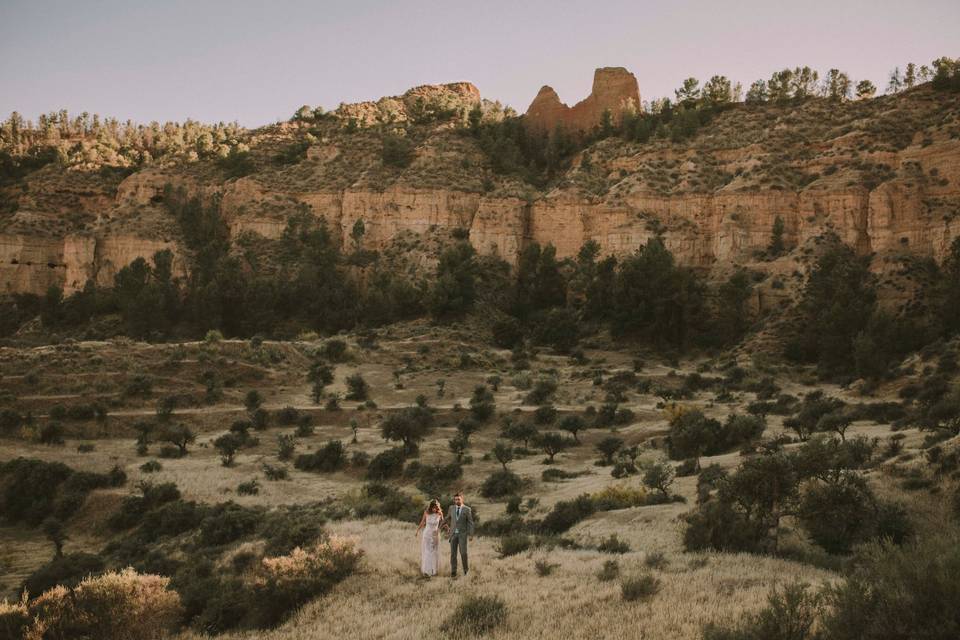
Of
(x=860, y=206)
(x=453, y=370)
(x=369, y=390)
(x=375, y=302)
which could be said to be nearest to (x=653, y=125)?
(x=860, y=206)

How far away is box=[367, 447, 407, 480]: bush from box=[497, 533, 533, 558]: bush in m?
12.6

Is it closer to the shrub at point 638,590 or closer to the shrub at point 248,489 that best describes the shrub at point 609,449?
the shrub at point 248,489

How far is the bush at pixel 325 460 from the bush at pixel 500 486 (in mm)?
7461

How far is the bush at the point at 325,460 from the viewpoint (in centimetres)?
2819

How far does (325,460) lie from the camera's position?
→ 28.4 m

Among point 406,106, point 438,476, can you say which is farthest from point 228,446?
point 406,106

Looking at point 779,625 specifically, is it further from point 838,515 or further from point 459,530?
point 838,515

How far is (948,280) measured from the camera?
40750 mm

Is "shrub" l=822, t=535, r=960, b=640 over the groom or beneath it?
over

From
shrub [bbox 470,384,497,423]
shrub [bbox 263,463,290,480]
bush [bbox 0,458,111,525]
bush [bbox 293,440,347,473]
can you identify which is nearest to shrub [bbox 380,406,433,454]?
bush [bbox 293,440,347,473]

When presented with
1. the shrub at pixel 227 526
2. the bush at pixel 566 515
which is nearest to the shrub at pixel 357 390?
the shrub at pixel 227 526

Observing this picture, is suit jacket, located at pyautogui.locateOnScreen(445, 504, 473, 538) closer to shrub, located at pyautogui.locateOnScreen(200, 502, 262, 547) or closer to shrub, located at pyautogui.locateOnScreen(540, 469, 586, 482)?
shrub, located at pyautogui.locateOnScreen(200, 502, 262, 547)

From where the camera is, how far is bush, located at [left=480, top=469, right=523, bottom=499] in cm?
2283

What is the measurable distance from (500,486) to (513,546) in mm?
8727
